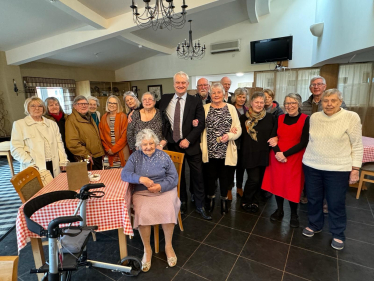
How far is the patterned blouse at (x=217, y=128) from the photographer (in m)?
2.34

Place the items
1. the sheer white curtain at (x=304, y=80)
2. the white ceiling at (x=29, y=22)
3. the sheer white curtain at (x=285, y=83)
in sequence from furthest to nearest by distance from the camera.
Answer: the sheer white curtain at (x=285, y=83) < the sheer white curtain at (x=304, y=80) < the white ceiling at (x=29, y=22)

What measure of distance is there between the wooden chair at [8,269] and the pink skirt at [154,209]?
961mm

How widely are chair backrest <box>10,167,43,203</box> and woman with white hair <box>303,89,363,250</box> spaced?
2443 mm

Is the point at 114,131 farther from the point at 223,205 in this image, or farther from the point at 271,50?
the point at 271,50

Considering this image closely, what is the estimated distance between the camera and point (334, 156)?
1.82 meters

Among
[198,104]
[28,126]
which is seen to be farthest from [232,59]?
[28,126]

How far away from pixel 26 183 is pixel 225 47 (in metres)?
6.77

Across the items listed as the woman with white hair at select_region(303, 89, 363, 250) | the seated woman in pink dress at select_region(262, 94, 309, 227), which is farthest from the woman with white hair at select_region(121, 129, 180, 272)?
the woman with white hair at select_region(303, 89, 363, 250)

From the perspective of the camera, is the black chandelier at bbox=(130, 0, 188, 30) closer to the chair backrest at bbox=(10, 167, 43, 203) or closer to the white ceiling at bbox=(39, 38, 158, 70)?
the white ceiling at bbox=(39, 38, 158, 70)

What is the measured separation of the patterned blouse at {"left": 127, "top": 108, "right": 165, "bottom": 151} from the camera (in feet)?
7.82

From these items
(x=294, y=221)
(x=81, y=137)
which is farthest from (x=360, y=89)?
(x=81, y=137)

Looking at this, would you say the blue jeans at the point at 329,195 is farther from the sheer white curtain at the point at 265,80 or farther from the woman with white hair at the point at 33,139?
the sheer white curtain at the point at 265,80

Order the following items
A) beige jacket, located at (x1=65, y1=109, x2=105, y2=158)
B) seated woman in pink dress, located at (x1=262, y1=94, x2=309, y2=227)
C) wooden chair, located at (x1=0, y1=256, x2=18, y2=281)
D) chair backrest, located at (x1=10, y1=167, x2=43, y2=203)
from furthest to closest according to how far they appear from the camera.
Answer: beige jacket, located at (x1=65, y1=109, x2=105, y2=158) → seated woman in pink dress, located at (x1=262, y1=94, x2=309, y2=227) → chair backrest, located at (x1=10, y1=167, x2=43, y2=203) → wooden chair, located at (x1=0, y1=256, x2=18, y2=281)

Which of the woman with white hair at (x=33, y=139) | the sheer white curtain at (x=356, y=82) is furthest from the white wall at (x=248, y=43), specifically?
the woman with white hair at (x=33, y=139)
